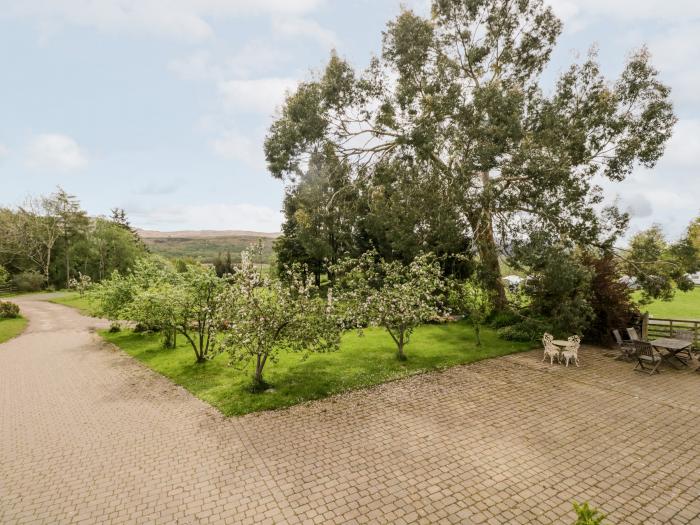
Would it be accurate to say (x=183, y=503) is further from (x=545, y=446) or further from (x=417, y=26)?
(x=417, y=26)

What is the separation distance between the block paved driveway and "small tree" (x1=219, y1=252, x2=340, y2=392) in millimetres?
1881

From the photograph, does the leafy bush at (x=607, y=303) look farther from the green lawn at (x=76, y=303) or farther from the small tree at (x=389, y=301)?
the green lawn at (x=76, y=303)

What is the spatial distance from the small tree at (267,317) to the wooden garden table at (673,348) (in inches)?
469

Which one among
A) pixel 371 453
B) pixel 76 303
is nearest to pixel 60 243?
pixel 76 303

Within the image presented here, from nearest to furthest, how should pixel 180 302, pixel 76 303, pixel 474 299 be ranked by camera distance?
pixel 180 302, pixel 474 299, pixel 76 303

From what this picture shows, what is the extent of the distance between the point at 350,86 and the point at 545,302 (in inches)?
608

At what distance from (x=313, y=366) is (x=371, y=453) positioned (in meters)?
6.64

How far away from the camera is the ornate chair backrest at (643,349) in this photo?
44.6ft

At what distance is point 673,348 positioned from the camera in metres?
13.2

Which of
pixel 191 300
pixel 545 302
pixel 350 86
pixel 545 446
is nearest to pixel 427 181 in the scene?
pixel 350 86

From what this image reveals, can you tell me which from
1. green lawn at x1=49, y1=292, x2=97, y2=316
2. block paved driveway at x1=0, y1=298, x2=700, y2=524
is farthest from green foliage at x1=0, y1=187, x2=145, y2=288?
block paved driveway at x1=0, y1=298, x2=700, y2=524

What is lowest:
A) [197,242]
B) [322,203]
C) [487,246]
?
[487,246]

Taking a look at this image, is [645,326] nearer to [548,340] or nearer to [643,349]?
[643,349]

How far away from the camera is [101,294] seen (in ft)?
63.4
